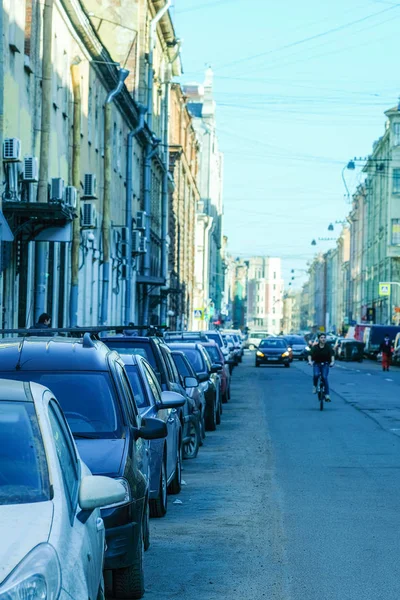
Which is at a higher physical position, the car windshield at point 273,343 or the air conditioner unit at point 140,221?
the air conditioner unit at point 140,221

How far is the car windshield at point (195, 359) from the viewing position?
68.6 ft

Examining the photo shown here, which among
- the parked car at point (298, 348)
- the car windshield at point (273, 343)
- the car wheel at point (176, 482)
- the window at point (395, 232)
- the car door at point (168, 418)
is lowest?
the parked car at point (298, 348)

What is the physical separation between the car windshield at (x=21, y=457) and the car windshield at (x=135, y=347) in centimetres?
803

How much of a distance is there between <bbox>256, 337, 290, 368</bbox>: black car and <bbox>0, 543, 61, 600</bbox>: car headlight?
57.3 meters

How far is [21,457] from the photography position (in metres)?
5.25

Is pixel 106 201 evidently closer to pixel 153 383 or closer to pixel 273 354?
pixel 153 383

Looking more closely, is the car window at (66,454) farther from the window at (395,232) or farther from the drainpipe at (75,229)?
the window at (395,232)

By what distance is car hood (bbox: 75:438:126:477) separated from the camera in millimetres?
7613

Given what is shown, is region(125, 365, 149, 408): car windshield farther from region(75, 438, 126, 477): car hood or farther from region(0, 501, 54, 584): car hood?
region(0, 501, 54, 584): car hood

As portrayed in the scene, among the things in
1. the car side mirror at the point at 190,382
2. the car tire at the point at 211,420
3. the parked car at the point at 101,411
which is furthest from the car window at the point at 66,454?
the car tire at the point at 211,420

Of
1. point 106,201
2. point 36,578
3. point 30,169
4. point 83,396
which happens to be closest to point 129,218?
point 106,201

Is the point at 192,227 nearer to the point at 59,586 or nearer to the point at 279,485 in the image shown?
the point at 279,485

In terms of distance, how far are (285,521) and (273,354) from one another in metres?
50.9

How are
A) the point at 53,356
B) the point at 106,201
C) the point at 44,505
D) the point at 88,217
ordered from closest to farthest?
1. the point at 44,505
2. the point at 53,356
3. the point at 88,217
4. the point at 106,201
